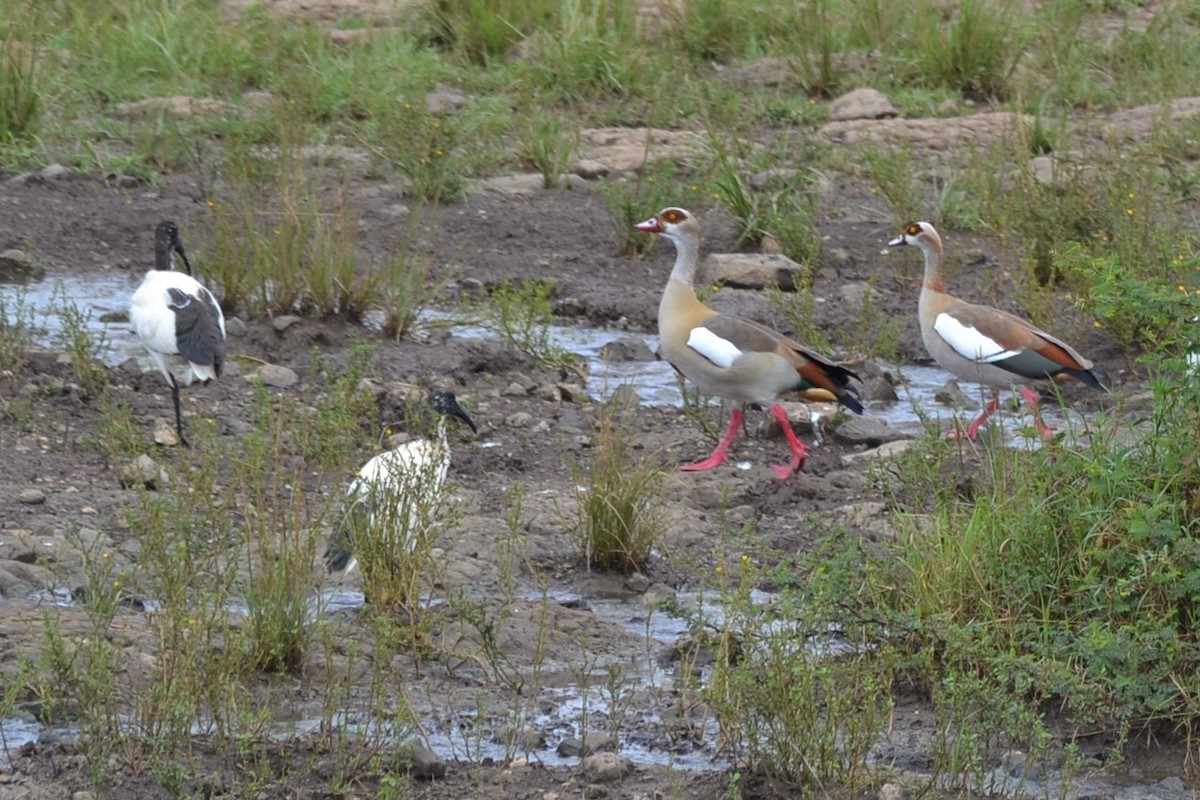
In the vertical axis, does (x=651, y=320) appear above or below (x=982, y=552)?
below

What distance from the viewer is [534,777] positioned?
4.71 meters

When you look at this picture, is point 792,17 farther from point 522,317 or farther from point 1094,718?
point 1094,718

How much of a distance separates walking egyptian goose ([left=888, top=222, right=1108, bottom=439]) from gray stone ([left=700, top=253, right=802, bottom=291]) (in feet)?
5.12

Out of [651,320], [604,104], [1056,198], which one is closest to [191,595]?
[651,320]

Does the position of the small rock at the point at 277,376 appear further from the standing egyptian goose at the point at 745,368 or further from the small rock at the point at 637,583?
the small rock at the point at 637,583

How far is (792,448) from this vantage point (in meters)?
7.60

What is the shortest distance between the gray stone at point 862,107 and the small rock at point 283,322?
5.28m

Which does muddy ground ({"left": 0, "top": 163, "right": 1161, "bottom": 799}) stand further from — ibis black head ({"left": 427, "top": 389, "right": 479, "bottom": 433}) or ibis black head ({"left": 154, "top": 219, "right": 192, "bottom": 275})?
ibis black head ({"left": 154, "top": 219, "right": 192, "bottom": 275})

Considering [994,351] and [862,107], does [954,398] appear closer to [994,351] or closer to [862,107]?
[994,351]

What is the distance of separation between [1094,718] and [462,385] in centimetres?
398

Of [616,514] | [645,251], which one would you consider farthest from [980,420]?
[645,251]

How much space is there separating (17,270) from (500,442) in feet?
10.8

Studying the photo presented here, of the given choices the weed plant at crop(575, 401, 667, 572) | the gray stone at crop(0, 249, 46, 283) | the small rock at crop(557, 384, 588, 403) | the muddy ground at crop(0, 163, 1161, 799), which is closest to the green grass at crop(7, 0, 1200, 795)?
the weed plant at crop(575, 401, 667, 572)

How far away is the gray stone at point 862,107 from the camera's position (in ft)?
42.0
